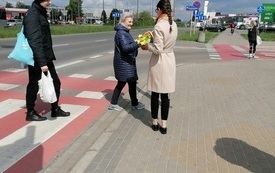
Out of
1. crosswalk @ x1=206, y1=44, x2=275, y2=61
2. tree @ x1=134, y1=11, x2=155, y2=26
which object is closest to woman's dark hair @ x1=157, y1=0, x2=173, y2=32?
crosswalk @ x1=206, y1=44, x2=275, y2=61

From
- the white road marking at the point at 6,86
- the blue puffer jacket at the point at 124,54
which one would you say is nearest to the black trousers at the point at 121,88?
the blue puffer jacket at the point at 124,54

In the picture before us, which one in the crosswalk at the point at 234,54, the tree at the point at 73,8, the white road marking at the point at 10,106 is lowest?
the crosswalk at the point at 234,54

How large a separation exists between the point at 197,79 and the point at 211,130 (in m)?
5.19

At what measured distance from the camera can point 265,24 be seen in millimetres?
64562

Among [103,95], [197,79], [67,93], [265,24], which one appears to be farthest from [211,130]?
[265,24]

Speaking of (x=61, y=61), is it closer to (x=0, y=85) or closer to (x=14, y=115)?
(x=0, y=85)

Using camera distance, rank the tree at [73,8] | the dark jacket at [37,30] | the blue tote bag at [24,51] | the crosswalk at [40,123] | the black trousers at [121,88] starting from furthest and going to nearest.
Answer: the tree at [73,8]
the black trousers at [121,88]
the blue tote bag at [24,51]
the dark jacket at [37,30]
the crosswalk at [40,123]

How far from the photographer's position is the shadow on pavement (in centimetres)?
416

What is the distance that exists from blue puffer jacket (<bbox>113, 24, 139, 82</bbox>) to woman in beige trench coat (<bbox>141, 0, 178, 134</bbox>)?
2.76 ft

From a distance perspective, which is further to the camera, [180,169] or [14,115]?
[14,115]

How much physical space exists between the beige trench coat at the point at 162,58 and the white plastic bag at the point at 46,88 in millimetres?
1515

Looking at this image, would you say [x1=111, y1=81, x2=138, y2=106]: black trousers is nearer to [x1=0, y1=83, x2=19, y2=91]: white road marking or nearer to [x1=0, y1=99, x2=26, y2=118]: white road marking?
[x1=0, y1=99, x2=26, y2=118]: white road marking

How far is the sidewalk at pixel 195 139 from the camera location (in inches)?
163

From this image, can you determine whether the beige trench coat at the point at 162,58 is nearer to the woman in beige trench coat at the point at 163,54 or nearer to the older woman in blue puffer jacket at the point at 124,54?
the woman in beige trench coat at the point at 163,54
